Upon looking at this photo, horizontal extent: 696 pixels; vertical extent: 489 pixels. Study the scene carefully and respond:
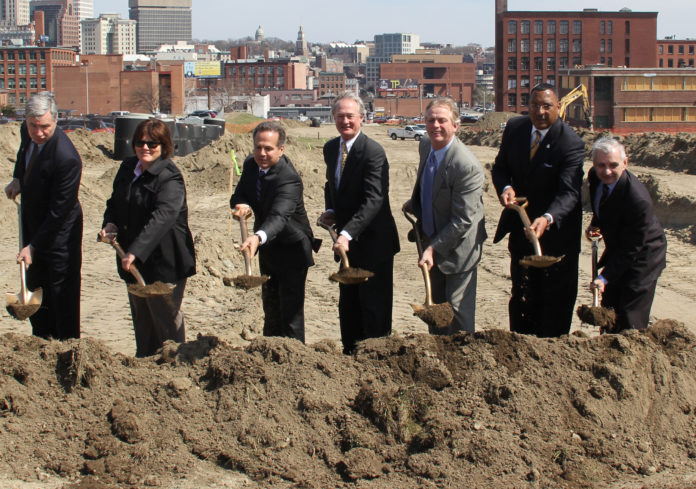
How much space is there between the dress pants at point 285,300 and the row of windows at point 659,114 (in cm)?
5525

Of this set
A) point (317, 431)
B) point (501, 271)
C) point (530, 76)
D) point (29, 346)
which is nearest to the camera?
point (317, 431)

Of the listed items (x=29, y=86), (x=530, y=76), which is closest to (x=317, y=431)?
(x=530, y=76)

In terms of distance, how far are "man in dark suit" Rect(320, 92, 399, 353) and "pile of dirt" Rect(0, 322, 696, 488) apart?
2.02 feet

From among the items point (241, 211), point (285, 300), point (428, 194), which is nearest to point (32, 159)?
point (241, 211)

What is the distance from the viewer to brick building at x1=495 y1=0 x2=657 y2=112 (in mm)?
90000

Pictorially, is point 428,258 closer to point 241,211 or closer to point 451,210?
point 451,210

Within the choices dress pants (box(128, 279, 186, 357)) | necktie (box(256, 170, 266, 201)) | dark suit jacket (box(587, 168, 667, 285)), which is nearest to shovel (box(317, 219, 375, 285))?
necktie (box(256, 170, 266, 201))

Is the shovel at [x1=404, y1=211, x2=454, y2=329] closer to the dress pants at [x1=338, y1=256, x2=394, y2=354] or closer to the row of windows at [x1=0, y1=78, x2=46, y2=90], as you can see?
the dress pants at [x1=338, y1=256, x2=394, y2=354]

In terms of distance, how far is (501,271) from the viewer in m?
11.8

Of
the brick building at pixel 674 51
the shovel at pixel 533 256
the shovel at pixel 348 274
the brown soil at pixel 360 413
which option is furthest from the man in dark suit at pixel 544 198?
the brick building at pixel 674 51

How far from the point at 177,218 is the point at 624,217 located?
9.71 ft

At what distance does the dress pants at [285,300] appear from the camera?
592 centimetres

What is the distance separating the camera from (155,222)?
5.56 m

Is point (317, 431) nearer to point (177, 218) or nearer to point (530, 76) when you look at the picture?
point (177, 218)
